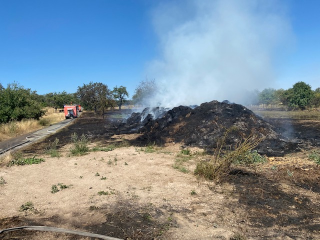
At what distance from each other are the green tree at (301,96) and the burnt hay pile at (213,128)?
3130 cm

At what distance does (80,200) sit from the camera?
214 inches

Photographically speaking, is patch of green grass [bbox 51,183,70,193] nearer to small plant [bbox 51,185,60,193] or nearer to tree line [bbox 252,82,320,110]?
small plant [bbox 51,185,60,193]

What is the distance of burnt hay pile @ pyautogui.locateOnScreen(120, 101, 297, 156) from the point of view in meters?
11.9

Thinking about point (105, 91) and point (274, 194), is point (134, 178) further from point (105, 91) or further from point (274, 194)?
point (105, 91)

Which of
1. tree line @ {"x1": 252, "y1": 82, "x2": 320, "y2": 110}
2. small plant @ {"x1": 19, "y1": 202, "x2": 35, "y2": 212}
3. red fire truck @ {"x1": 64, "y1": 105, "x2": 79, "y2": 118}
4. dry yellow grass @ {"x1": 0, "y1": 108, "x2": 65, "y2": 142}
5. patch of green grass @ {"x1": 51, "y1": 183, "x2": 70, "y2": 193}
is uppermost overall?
tree line @ {"x1": 252, "y1": 82, "x2": 320, "y2": 110}

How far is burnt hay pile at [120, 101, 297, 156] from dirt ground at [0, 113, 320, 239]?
350 cm

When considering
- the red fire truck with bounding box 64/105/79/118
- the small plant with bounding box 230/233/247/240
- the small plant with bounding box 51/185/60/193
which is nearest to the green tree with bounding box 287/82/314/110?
the red fire truck with bounding box 64/105/79/118

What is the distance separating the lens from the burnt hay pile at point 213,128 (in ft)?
39.1

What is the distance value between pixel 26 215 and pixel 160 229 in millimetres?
2619

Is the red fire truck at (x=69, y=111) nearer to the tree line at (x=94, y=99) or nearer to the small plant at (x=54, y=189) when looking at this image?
the tree line at (x=94, y=99)

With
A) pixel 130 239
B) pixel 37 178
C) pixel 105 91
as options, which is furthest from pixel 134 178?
pixel 105 91

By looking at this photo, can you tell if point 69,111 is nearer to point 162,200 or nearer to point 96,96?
point 96,96

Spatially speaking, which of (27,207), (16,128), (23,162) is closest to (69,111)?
(16,128)

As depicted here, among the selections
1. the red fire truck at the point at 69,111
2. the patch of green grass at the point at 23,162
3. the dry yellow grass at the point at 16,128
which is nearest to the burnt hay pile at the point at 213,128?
the patch of green grass at the point at 23,162
